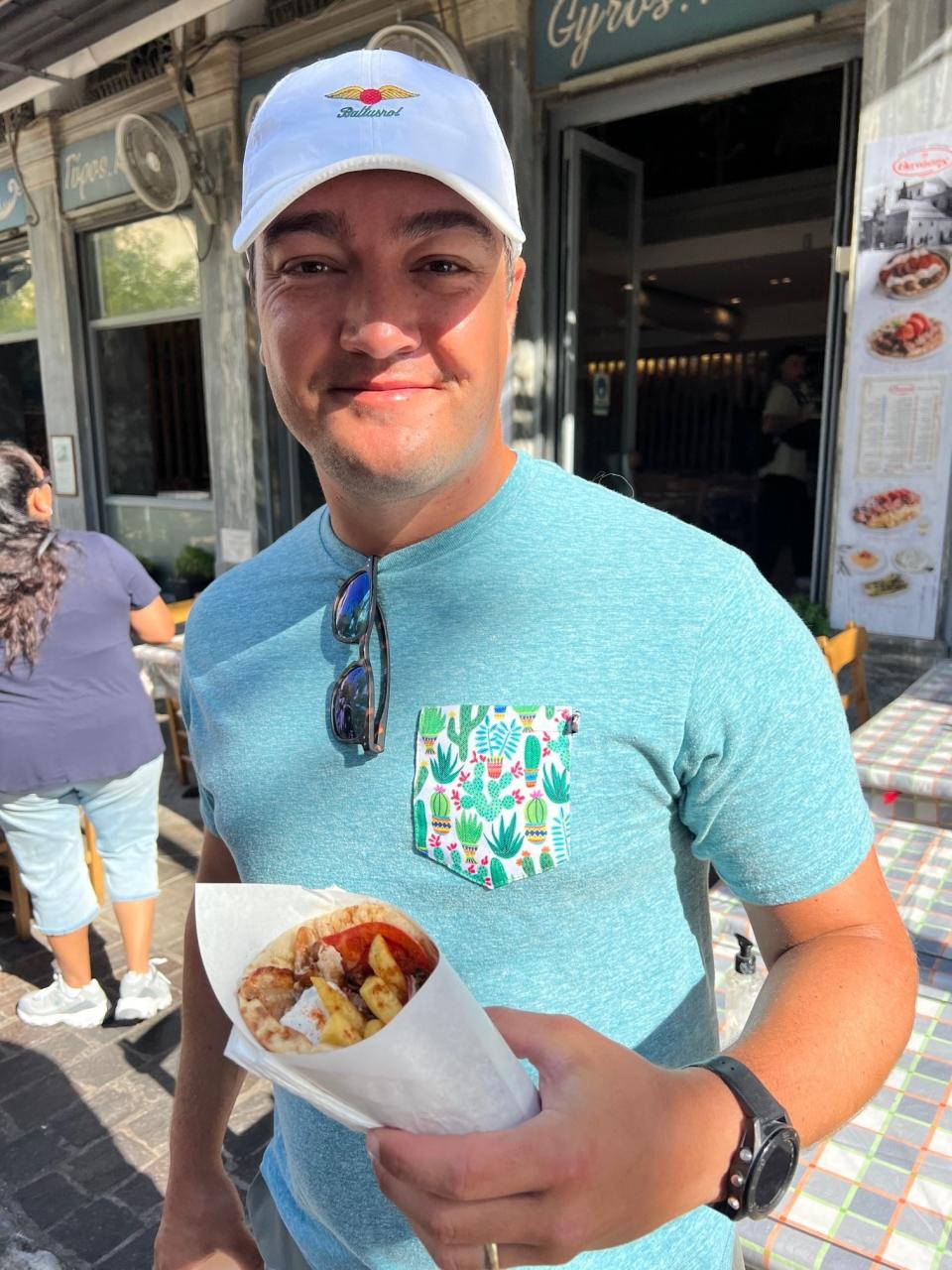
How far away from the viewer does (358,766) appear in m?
1.19

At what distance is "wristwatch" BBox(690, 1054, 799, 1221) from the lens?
897 millimetres

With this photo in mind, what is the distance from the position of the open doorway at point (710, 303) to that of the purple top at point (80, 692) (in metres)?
2.17

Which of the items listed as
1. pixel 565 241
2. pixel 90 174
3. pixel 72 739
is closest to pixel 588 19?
pixel 565 241

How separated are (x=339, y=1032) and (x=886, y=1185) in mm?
1164

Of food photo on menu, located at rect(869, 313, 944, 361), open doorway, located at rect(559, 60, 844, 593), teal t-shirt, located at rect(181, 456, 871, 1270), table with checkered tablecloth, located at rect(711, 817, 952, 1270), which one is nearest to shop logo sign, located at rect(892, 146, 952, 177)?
food photo on menu, located at rect(869, 313, 944, 361)

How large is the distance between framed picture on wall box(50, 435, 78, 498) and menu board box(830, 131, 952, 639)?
820 centimetres

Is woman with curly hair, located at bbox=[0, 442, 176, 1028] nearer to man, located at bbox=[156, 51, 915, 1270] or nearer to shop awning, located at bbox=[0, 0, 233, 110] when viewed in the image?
man, located at bbox=[156, 51, 915, 1270]

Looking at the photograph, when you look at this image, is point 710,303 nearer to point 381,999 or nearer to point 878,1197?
point 878,1197

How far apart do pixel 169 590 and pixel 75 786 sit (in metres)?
5.94

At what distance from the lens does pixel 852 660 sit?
451 cm

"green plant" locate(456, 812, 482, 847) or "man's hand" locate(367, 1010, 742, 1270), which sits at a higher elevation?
"green plant" locate(456, 812, 482, 847)

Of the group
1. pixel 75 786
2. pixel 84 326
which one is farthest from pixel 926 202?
pixel 84 326

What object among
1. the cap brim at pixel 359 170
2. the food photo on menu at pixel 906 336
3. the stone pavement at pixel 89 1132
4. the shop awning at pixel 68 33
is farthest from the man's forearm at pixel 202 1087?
the shop awning at pixel 68 33

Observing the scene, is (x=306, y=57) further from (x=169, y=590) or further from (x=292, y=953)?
(x=292, y=953)
